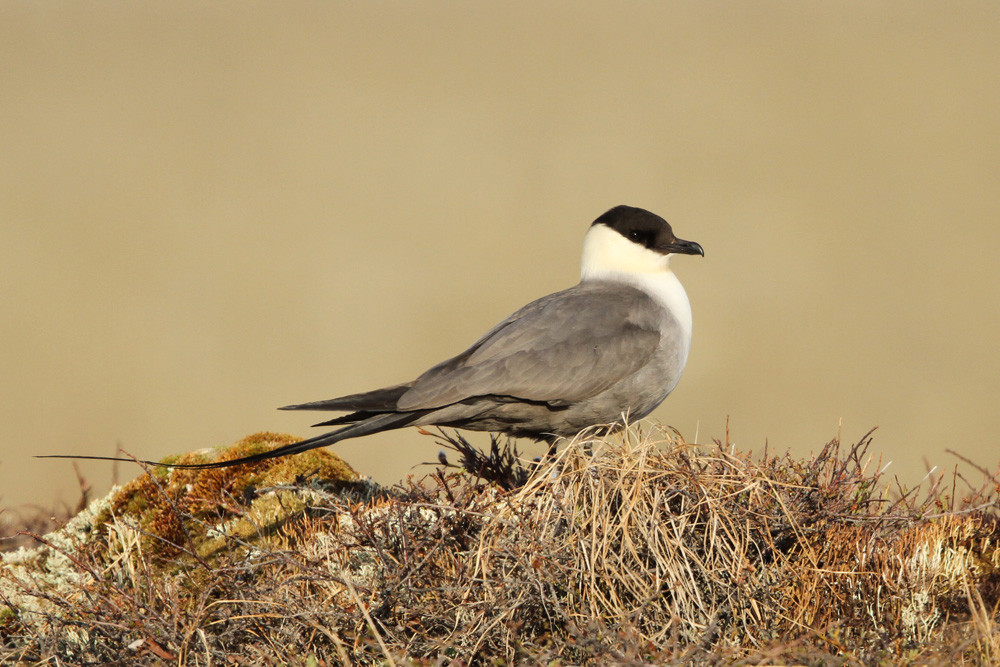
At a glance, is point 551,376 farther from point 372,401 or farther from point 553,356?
point 372,401

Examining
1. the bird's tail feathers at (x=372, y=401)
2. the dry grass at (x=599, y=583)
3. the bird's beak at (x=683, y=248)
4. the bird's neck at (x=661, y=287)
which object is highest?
the bird's beak at (x=683, y=248)

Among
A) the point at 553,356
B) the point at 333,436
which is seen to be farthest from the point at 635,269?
the point at 333,436

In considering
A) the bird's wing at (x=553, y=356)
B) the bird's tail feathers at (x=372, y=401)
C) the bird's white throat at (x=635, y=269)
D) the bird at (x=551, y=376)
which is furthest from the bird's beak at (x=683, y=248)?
the bird's tail feathers at (x=372, y=401)

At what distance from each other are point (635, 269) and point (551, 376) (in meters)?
1.18

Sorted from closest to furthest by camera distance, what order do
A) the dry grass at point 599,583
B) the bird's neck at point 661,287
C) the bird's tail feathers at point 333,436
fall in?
the dry grass at point 599,583 < the bird's tail feathers at point 333,436 < the bird's neck at point 661,287

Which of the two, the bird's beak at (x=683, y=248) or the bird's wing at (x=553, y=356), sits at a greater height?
the bird's beak at (x=683, y=248)

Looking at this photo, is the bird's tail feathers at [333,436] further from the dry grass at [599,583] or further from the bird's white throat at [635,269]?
the bird's white throat at [635,269]

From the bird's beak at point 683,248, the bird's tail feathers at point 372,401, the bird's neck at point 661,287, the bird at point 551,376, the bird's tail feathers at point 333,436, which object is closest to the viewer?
the bird's tail feathers at point 333,436

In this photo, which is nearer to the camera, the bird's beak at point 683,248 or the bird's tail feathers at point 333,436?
the bird's tail feathers at point 333,436

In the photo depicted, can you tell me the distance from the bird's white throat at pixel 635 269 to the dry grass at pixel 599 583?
67.4 inches

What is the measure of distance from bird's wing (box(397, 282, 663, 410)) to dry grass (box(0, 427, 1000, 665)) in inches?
36.1

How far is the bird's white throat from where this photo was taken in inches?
204

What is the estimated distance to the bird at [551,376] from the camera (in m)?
4.36

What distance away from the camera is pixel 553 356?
14.8ft
